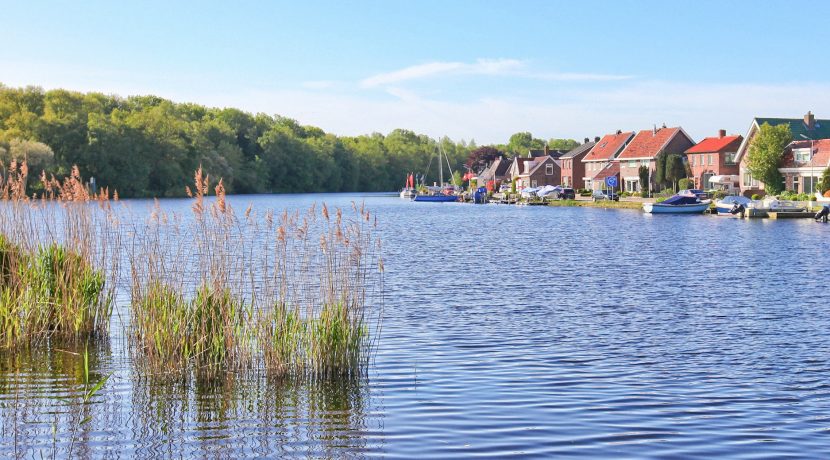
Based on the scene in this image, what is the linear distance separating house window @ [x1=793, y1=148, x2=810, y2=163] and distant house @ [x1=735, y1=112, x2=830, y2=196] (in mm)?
5712

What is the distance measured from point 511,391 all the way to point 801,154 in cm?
7736

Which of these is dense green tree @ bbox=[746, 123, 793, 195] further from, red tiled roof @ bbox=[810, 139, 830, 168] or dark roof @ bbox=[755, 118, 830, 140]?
dark roof @ bbox=[755, 118, 830, 140]

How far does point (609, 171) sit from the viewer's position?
121 metres

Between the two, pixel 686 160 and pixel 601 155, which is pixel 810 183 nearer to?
pixel 686 160

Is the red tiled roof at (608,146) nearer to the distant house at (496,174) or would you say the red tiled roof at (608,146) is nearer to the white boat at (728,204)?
the distant house at (496,174)

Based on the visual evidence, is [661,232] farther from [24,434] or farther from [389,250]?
[24,434]

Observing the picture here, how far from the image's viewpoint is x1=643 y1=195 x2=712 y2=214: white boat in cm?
7856

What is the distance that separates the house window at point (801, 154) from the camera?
81781 mm

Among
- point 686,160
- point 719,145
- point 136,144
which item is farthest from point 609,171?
point 136,144

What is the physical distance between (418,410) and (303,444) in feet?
6.99

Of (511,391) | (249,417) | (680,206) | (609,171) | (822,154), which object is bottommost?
(511,391)

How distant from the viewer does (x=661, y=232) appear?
56.1m

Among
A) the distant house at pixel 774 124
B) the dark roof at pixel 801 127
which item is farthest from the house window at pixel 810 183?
the dark roof at pixel 801 127

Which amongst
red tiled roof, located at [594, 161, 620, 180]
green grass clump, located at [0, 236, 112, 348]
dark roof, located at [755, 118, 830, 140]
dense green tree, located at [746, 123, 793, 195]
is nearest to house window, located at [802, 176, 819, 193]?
dense green tree, located at [746, 123, 793, 195]
